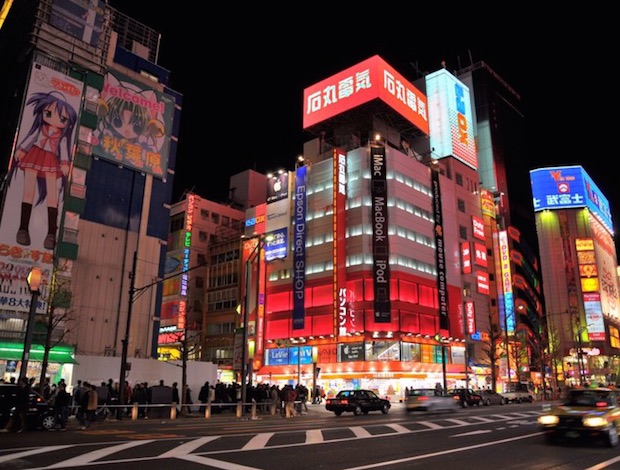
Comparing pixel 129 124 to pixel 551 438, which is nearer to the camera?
pixel 551 438

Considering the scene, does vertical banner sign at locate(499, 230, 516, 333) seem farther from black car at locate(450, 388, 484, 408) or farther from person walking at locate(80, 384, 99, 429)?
person walking at locate(80, 384, 99, 429)

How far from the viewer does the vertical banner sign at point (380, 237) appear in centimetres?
5759

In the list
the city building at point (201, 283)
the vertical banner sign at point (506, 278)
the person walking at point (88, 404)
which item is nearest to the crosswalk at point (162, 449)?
the person walking at point (88, 404)

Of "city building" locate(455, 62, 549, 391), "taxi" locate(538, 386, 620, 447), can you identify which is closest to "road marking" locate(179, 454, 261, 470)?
"taxi" locate(538, 386, 620, 447)

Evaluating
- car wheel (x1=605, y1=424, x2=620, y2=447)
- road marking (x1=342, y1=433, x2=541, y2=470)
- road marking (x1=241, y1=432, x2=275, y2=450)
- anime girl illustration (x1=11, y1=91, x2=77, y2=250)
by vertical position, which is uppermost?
anime girl illustration (x1=11, y1=91, x2=77, y2=250)

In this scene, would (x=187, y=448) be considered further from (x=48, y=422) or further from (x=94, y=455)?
(x=48, y=422)

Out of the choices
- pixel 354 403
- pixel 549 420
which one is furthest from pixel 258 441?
pixel 354 403

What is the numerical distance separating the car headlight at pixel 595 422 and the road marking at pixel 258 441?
834 centimetres

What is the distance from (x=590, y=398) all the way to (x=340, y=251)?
4689 cm

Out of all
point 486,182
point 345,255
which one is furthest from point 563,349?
point 345,255

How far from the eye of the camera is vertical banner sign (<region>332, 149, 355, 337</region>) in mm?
57875

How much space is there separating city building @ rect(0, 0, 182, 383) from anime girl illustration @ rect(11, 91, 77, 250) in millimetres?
82

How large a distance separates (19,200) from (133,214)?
10.6 meters

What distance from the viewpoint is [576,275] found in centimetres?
10919
